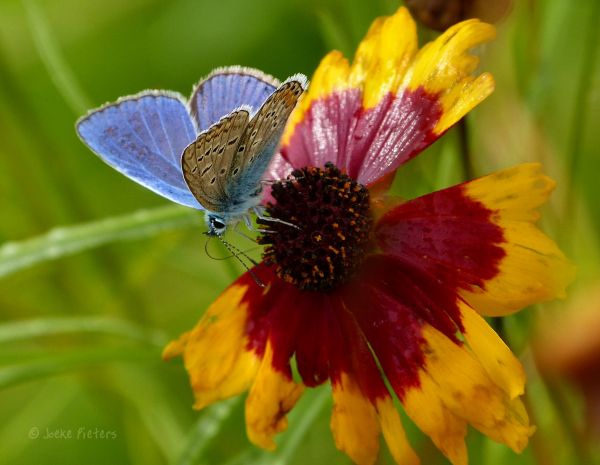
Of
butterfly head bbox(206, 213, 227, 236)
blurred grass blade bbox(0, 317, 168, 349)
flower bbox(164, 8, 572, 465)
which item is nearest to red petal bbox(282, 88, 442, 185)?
flower bbox(164, 8, 572, 465)

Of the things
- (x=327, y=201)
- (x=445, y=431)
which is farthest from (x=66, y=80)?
(x=445, y=431)

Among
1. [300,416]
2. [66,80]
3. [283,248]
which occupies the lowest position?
[300,416]

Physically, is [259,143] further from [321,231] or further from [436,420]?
[436,420]

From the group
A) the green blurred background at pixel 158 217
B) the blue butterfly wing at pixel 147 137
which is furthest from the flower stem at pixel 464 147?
the blue butterfly wing at pixel 147 137

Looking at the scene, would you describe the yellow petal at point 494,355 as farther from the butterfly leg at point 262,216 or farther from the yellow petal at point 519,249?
the butterfly leg at point 262,216

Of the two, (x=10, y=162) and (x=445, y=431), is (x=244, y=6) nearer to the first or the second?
(x=10, y=162)

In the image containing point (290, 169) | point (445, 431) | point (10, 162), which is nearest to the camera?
point (445, 431)
